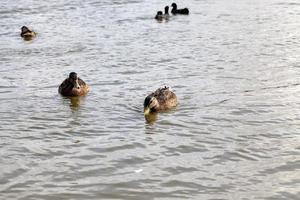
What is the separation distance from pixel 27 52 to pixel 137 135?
1005 cm

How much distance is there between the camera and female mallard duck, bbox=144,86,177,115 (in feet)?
37.8

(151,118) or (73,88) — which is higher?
(73,88)

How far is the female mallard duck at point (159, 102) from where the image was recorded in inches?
454

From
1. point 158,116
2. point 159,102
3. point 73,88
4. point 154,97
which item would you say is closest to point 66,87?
point 73,88

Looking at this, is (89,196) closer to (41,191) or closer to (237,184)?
(41,191)

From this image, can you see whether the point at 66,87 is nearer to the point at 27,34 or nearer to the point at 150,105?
the point at 150,105

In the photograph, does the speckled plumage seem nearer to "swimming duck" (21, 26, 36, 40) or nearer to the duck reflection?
the duck reflection

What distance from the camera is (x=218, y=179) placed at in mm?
8211

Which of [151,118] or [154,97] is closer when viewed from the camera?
[151,118]

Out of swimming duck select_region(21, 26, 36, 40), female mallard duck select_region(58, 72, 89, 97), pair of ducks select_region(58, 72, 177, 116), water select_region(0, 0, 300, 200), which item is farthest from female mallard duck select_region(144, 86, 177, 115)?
swimming duck select_region(21, 26, 36, 40)

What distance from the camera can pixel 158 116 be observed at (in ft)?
37.7

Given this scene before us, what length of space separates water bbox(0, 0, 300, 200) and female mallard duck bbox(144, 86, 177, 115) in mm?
177

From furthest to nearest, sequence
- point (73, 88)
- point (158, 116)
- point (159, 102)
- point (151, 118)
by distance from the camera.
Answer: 1. point (73, 88)
2. point (159, 102)
3. point (158, 116)
4. point (151, 118)

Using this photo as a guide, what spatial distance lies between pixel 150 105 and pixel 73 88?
2.39 metres
